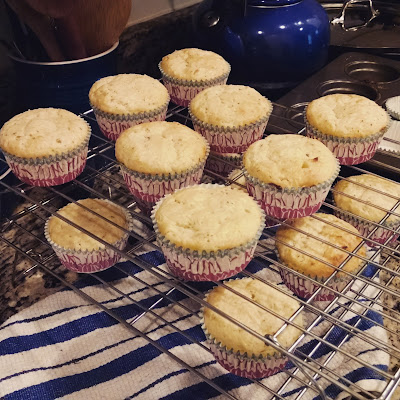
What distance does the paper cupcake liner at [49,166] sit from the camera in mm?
1051

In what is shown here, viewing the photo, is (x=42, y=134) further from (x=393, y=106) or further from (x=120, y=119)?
(x=393, y=106)

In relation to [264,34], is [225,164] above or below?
below

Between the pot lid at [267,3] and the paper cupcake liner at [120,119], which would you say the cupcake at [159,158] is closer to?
the paper cupcake liner at [120,119]

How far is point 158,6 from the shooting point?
166cm

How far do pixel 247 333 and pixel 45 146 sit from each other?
1.93ft

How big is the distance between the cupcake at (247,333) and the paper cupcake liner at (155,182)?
260 mm

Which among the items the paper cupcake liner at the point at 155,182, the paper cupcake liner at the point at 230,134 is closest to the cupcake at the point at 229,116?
the paper cupcake liner at the point at 230,134

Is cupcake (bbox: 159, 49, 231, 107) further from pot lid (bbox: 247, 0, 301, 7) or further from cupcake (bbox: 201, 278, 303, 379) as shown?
cupcake (bbox: 201, 278, 303, 379)

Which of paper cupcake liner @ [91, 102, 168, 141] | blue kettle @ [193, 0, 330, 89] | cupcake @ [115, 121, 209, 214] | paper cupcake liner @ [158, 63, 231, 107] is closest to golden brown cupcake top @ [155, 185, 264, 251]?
cupcake @ [115, 121, 209, 214]

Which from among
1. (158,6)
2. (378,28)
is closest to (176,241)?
(158,6)

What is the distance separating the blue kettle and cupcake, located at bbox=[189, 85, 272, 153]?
0.82 ft

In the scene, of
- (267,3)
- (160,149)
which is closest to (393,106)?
(267,3)

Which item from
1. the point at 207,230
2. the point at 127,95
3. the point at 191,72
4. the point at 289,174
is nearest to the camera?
the point at 207,230

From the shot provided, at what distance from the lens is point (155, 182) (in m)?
1.06
